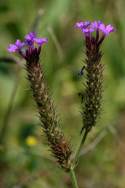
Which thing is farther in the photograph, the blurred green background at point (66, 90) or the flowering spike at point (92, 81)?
the blurred green background at point (66, 90)

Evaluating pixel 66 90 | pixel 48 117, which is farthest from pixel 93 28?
pixel 66 90

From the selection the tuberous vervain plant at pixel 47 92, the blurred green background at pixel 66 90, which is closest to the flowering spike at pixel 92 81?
the tuberous vervain plant at pixel 47 92

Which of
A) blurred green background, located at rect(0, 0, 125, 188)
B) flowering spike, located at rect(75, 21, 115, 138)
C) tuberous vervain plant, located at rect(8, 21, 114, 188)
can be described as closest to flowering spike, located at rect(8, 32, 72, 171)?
tuberous vervain plant, located at rect(8, 21, 114, 188)

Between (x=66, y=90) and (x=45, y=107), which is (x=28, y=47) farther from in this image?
(x=66, y=90)

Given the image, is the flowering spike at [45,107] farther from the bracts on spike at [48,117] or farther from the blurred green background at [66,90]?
the blurred green background at [66,90]

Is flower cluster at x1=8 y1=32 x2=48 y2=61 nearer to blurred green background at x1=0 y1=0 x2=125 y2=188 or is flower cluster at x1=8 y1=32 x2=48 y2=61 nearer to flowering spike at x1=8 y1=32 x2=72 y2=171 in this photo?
flowering spike at x1=8 y1=32 x2=72 y2=171

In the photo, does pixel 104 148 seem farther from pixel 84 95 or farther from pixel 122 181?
pixel 84 95
